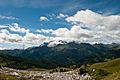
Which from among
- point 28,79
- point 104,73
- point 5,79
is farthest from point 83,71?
point 5,79

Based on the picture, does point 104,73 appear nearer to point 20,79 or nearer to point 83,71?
point 83,71

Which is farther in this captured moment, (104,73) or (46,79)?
(104,73)

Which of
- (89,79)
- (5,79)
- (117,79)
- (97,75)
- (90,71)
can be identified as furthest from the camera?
(90,71)

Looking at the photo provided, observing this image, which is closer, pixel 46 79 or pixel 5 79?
pixel 5 79

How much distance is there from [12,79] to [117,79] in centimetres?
3256

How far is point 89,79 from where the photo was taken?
89000mm

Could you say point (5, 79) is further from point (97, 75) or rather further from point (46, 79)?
point (97, 75)

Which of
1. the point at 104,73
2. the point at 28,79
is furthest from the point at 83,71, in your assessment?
the point at 28,79

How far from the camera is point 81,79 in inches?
3524

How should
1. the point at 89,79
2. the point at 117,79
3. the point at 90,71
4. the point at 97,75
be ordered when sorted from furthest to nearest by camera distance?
the point at 90,71, the point at 97,75, the point at 89,79, the point at 117,79

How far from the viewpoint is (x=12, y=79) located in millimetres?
84250

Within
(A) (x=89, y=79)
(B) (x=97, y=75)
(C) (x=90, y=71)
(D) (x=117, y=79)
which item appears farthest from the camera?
(C) (x=90, y=71)

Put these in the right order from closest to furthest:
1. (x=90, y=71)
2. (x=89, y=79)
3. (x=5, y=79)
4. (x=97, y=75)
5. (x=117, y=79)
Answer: (x=117, y=79) → (x=5, y=79) → (x=89, y=79) → (x=97, y=75) → (x=90, y=71)

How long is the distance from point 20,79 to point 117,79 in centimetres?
3205
